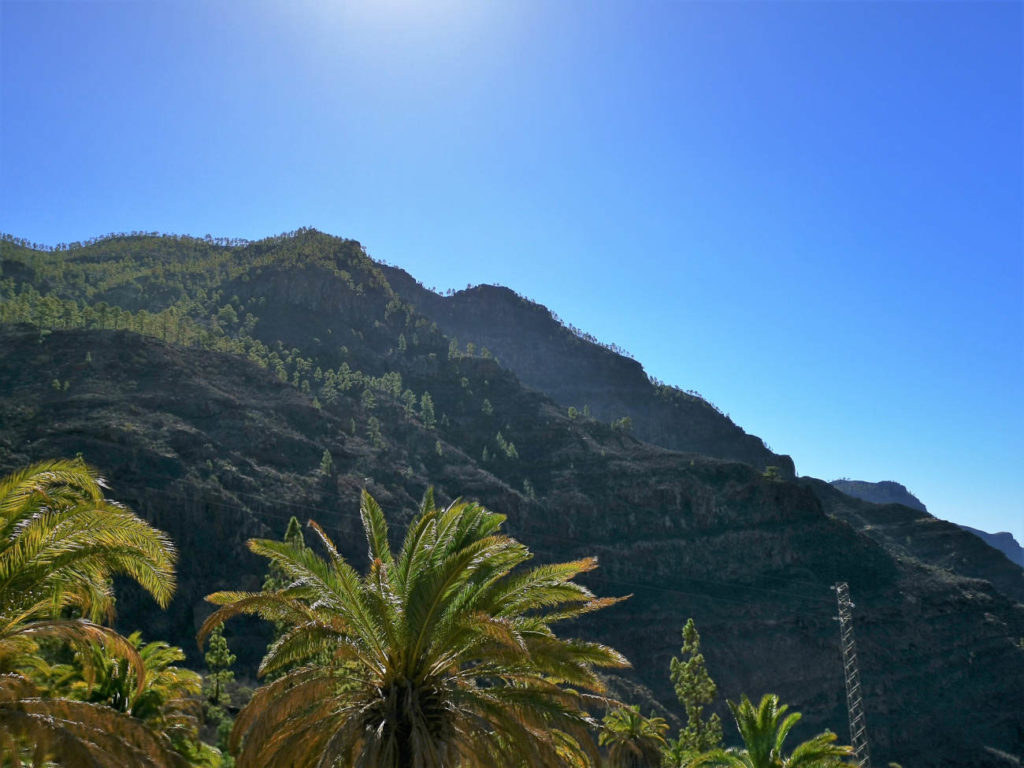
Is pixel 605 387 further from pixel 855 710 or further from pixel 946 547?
pixel 855 710

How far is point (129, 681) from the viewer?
1767 centimetres

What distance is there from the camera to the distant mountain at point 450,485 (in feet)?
248

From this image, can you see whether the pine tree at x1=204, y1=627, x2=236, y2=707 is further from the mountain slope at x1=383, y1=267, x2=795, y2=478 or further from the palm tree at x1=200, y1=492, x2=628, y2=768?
the mountain slope at x1=383, y1=267, x2=795, y2=478

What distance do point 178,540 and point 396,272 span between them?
13098cm

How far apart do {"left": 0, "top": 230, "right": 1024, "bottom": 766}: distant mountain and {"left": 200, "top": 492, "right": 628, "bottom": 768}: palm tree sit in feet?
169

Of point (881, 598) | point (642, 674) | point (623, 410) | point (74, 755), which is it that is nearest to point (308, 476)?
point (642, 674)

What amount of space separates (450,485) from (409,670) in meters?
90.6

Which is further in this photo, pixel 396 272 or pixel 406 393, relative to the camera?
pixel 396 272

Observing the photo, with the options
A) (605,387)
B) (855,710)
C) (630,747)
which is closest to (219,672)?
(630,747)

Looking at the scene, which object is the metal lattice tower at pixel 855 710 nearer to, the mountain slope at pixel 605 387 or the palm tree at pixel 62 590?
the palm tree at pixel 62 590

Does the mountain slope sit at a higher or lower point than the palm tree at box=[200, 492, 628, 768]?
higher

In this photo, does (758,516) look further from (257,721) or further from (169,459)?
(257,721)

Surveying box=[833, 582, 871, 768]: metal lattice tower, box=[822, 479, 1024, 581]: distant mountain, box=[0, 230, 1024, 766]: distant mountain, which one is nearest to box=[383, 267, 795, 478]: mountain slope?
box=[822, 479, 1024, 581]: distant mountain

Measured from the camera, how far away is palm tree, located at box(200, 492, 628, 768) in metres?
11.9
